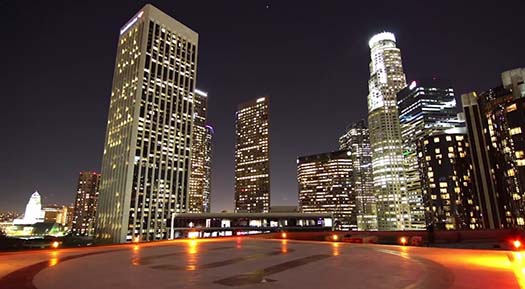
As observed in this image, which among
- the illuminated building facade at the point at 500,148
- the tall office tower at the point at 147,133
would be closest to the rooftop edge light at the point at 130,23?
the tall office tower at the point at 147,133

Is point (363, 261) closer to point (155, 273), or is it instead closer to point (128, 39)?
point (155, 273)

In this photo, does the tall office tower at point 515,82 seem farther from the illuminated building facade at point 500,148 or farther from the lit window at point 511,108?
the lit window at point 511,108

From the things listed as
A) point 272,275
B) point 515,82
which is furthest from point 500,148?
point 272,275

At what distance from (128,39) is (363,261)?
174 m

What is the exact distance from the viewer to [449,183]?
16325cm

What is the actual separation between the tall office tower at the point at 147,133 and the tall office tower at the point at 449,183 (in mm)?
138585

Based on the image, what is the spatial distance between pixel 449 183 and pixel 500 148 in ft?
148

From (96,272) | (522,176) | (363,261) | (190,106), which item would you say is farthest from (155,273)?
(190,106)

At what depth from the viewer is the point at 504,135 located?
383 feet

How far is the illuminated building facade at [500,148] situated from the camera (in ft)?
358

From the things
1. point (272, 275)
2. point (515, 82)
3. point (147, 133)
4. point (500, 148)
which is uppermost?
point (515, 82)

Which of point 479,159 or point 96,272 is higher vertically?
point 479,159

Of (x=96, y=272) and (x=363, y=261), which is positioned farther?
(x=363, y=261)

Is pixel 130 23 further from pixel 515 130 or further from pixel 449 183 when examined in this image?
pixel 449 183
